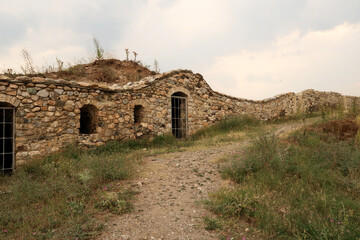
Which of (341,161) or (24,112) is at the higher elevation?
(24,112)

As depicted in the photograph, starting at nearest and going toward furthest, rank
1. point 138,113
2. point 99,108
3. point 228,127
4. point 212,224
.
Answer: point 212,224 < point 99,108 < point 138,113 < point 228,127

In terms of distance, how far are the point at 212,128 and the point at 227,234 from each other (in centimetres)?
760

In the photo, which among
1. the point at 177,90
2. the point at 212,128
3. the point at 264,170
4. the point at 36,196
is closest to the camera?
the point at 36,196

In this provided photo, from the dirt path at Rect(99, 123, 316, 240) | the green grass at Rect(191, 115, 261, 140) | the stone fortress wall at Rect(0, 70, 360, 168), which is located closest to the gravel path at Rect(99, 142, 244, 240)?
the dirt path at Rect(99, 123, 316, 240)

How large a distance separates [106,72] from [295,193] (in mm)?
10128

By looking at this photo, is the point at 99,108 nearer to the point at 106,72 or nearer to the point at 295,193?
the point at 106,72

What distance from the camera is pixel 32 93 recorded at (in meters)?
6.11

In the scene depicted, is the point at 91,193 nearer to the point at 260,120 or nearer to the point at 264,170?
the point at 264,170

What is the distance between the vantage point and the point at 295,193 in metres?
3.49

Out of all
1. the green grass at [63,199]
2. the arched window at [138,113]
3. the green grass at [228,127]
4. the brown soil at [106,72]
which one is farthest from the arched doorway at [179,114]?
the green grass at [63,199]

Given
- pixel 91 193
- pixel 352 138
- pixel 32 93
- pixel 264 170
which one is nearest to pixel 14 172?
pixel 32 93

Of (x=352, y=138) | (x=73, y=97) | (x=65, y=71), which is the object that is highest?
(x=65, y=71)

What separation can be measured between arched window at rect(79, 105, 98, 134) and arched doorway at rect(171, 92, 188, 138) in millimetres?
3436

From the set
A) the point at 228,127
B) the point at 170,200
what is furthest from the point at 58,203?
the point at 228,127
